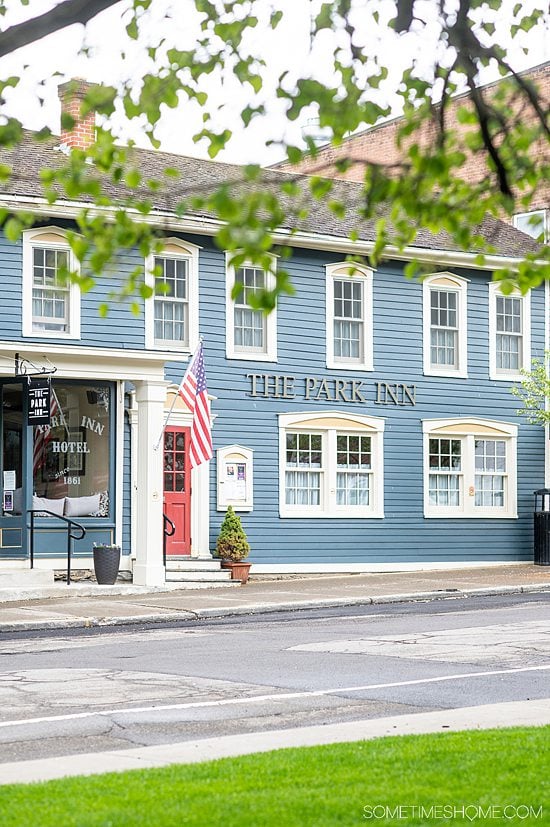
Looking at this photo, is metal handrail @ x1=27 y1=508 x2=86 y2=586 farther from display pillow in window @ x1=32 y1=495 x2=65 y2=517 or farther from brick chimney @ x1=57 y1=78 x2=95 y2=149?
brick chimney @ x1=57 y1=78 x2=95 y2=149

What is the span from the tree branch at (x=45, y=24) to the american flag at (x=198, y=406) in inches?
633

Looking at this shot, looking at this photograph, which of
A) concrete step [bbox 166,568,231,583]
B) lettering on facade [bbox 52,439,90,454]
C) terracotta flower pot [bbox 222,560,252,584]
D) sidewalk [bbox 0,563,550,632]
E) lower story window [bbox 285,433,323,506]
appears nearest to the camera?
sidewalk [bbox 0,563,550,632]

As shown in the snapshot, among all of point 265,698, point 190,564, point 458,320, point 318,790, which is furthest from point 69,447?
point 318,790

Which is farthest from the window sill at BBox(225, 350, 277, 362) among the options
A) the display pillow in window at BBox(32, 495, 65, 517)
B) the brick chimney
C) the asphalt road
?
the asphalt road

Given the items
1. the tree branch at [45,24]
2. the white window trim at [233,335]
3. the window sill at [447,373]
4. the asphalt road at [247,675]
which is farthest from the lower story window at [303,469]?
the tree branch at [45,24]

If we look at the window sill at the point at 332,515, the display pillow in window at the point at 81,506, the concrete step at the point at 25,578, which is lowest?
the concrete step at the point at 25,578

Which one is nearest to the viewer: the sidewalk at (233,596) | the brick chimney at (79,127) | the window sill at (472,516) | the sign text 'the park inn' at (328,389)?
the sidewalk at (233,596)

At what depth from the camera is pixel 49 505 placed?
2327 cm

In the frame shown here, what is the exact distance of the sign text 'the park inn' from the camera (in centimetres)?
2598

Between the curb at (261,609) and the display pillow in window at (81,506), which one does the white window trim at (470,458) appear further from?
the display pillow in window at (81,506)

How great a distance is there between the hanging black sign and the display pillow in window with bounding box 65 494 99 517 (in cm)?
231

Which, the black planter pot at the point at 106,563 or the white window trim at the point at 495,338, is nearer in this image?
the black planter pot at the point at 106,563

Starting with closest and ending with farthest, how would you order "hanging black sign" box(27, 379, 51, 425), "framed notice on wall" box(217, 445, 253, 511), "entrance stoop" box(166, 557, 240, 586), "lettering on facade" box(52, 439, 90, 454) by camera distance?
1. "hanging black sign" box(27, 379, 51, 425)
2. "lettering on facade" box(52, 439, 90, 454)
3. "entrance stoop" box(166, 557, 240, 586)
4. "framed notice on wall" box(217, 445, 253, 511)

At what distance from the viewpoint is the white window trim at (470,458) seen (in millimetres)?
28141
